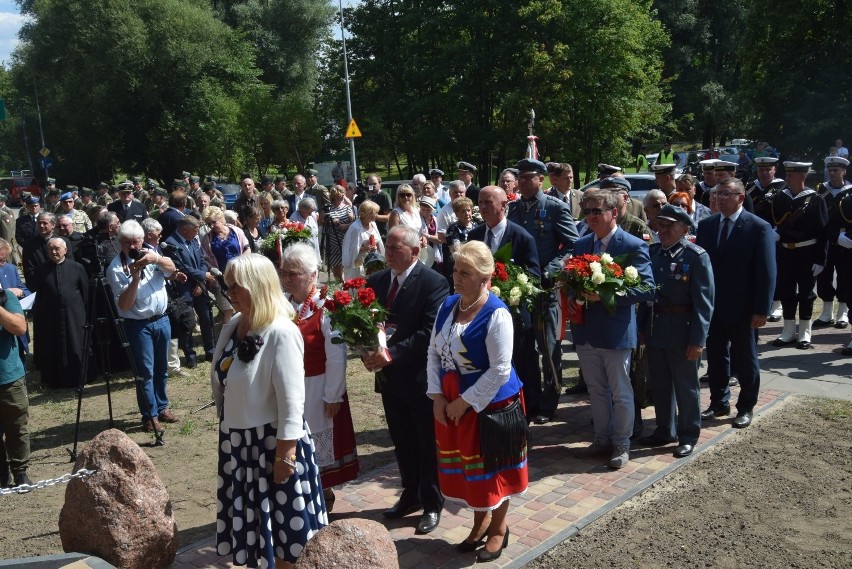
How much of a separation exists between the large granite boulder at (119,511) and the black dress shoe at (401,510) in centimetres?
151

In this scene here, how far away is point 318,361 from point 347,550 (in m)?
1.88

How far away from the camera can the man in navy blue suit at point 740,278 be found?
709 cm

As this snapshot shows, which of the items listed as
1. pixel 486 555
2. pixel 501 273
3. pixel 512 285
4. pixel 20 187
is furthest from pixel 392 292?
pixel 20 187

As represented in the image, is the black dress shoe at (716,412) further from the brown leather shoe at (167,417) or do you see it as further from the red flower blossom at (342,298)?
the brown leather shoe at (167,417)

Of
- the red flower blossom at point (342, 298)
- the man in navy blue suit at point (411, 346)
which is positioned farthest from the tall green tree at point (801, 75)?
the red flower blossom at point (342, 298)

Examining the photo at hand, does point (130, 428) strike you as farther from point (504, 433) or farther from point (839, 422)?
point (839, 422)

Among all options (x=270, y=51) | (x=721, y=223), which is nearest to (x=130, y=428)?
(x=721, y=223)

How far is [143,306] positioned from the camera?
776cm

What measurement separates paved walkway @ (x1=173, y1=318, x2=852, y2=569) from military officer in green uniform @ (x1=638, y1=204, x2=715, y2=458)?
12.7 inches

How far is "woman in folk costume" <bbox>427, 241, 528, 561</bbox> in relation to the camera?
15.6ft

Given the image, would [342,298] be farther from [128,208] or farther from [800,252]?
[128,208]

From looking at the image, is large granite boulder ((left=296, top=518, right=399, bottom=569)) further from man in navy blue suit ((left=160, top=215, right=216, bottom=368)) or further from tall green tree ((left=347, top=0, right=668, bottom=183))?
tall green tree ((left=347, top=0, right=668, bottom=183))

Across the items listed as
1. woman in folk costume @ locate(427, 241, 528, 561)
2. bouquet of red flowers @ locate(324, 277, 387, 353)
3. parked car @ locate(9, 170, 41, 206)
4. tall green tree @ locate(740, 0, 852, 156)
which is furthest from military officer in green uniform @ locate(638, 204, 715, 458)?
parked car @ locate(9, 170, 41, 206)

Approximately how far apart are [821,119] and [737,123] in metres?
11.1
